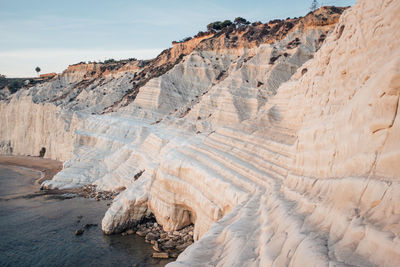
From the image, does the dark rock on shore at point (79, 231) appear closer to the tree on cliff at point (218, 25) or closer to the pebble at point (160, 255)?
the pebble at point (160, 255)

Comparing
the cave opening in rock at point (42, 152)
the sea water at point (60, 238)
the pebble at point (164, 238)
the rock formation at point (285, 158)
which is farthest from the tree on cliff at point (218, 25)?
the pebble at point (164, 238)

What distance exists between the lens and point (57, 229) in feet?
60.2

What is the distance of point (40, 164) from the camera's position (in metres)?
43.0

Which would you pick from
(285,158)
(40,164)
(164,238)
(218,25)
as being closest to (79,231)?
(164,238)

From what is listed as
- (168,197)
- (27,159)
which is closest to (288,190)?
(168,197)

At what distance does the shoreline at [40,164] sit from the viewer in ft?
123

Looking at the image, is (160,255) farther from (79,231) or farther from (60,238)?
(60,238)

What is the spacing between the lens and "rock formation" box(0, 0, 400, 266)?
4.49 m

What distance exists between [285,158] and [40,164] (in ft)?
135

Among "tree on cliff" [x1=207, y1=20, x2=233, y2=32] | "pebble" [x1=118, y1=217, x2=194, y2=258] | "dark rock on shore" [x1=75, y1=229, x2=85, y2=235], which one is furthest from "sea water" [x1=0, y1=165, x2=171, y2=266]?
"tree on cliff" [x1=207, y1=20, x2=233, y2=32]

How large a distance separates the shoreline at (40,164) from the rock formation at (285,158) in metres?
5.02

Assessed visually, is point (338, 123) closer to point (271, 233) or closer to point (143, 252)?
point (271, 233)

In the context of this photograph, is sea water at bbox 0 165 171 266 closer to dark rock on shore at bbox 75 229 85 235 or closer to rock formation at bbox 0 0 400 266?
dark rock on shore at bbox 75 229 85 235

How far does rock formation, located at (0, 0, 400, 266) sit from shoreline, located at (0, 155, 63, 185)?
5.02m
